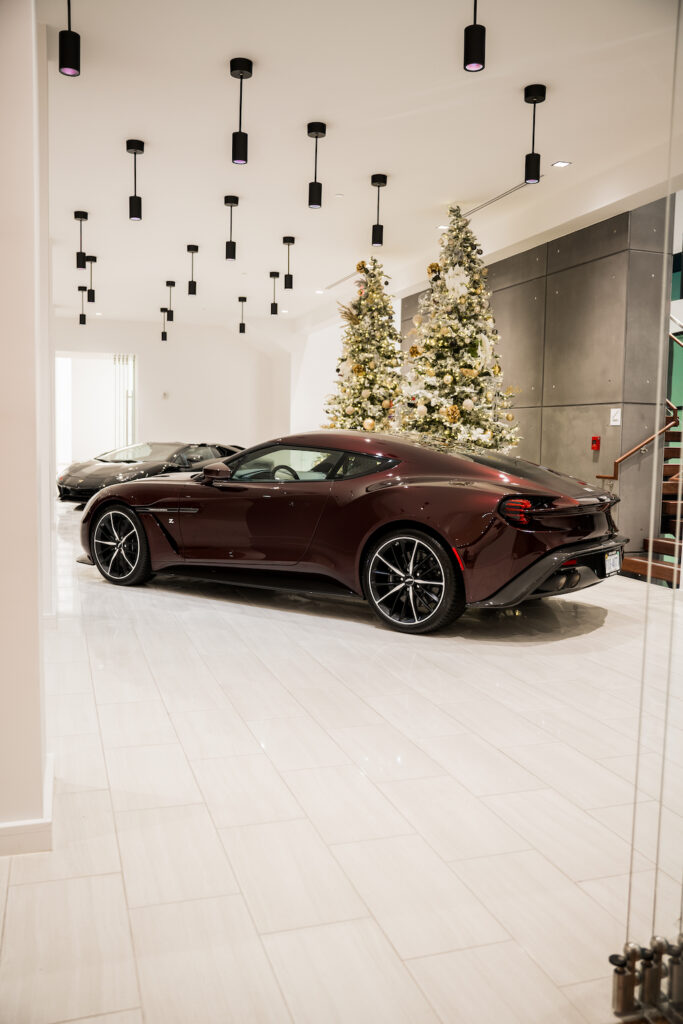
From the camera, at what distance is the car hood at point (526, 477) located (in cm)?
470

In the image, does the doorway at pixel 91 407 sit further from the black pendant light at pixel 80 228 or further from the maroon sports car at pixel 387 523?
the maroon sports car at pixel 387 523

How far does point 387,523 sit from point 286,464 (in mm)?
953

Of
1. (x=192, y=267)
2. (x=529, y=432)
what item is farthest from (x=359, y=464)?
(x=192, y=267)

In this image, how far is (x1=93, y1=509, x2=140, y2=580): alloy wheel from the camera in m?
6.05

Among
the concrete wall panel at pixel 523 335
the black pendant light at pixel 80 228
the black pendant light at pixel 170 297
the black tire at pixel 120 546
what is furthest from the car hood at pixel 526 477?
the black pendant light at pixel 170 297

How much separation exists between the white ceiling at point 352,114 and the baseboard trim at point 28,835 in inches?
183

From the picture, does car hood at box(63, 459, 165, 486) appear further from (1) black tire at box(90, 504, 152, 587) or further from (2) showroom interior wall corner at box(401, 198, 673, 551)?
(2) showroom interior wall corner at box(401, 198, 673, 551)

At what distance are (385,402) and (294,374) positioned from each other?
25.8 ft

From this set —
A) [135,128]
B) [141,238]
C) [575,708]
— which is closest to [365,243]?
[141,238]

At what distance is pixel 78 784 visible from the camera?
9.14 ft

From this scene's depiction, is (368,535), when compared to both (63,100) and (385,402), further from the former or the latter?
(385,402)

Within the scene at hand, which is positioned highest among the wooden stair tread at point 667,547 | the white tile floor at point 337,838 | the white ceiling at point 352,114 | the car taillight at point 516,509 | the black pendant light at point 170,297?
the white ceiling at point 352,114

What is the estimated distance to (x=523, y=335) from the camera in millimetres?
9516

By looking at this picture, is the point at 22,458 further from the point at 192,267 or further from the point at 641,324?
the point at 192,267
